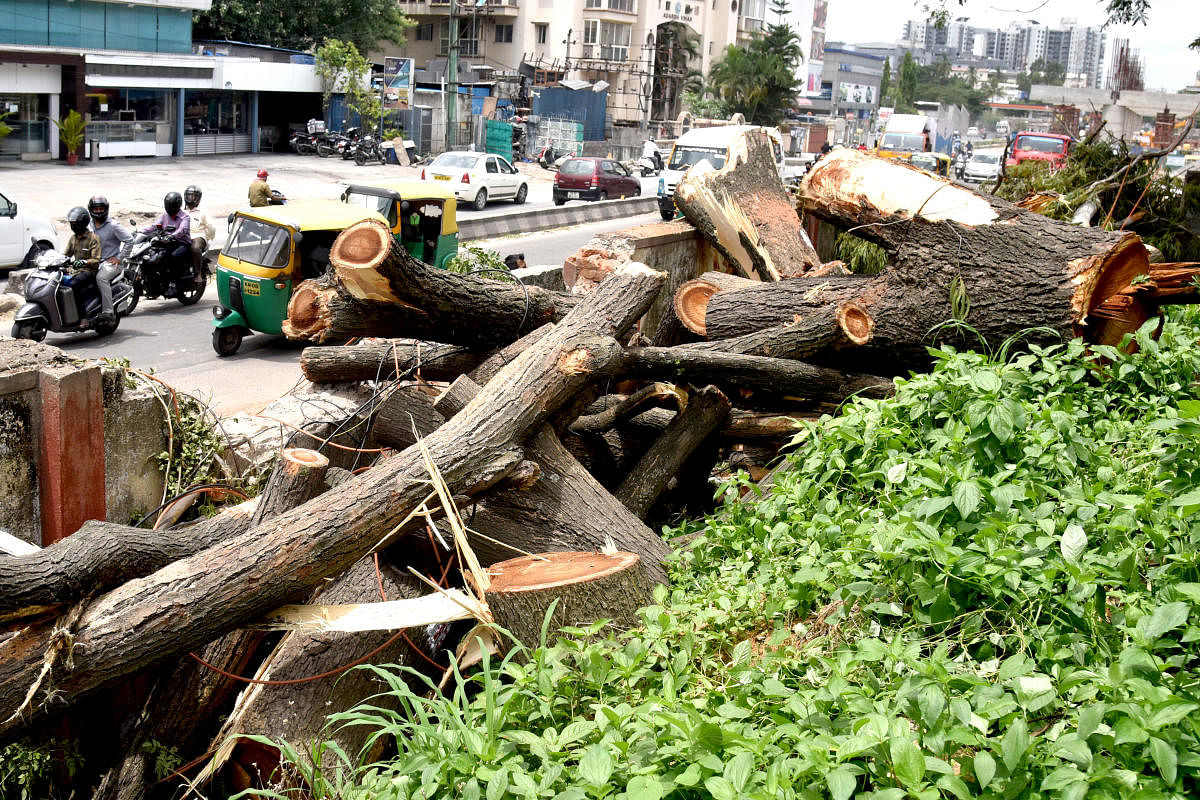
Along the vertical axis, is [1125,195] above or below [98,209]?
above

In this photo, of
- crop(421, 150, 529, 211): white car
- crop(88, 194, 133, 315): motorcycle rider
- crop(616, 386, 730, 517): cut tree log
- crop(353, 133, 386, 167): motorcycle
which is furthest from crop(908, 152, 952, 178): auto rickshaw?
crop(616, 386, 730, 517): cut tree log

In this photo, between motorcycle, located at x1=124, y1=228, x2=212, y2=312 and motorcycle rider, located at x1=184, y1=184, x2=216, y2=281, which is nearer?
motorcycle, located at x1=124, y1=228, x2=212, y2=312

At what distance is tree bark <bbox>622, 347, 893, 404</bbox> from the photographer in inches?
244

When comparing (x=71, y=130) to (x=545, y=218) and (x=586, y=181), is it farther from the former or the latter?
(x=545, y=218)

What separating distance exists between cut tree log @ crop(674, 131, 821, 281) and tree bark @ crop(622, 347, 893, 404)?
98.9 inches

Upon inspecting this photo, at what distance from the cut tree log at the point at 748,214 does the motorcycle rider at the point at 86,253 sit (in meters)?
6.64

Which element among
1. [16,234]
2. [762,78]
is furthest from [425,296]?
[762,78]

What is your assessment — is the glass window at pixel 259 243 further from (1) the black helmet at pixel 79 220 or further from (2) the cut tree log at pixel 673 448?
(2) the cut tree log at pixel 673 448

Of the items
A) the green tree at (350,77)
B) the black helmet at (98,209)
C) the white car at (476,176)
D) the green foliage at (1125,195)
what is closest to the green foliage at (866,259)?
the green foliage at (1125,195)

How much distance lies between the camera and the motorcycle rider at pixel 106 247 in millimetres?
12156

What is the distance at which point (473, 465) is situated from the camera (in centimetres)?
484

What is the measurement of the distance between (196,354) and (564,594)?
30.1 feet

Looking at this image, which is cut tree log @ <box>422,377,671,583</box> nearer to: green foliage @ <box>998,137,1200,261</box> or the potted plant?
green foliage @ <box>998,137,1200,261</box>

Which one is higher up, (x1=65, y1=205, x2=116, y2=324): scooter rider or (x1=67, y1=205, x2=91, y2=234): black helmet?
(x1=67, y1=205, x2=91, y2=234): black helmet
